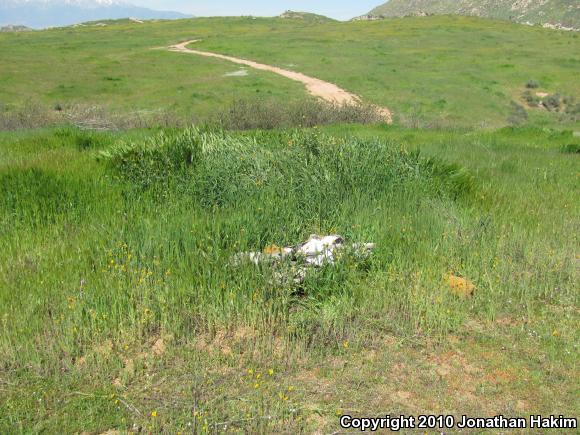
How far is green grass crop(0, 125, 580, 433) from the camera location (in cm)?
400

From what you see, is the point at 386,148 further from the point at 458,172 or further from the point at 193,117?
the point at 193,117

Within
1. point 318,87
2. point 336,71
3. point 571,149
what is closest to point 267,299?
point 571,149

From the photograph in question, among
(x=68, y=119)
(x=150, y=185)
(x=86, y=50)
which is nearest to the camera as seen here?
(x=150, y=185)

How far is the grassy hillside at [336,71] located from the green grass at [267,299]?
53.7 ft

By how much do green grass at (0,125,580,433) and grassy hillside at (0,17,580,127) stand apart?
16.4 meters

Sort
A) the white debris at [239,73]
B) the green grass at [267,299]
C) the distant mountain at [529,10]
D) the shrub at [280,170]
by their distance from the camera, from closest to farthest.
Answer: the green grass at [267,299] < the shrub at [280,170] < the white debris at [239,73] < the distant mountain at [529,10]

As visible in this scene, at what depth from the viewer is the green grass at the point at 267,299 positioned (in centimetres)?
400

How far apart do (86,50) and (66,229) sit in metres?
48.8

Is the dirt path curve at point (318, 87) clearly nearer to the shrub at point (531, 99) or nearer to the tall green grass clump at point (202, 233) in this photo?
the shrub at point (531, 99)

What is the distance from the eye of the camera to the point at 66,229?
691 cm

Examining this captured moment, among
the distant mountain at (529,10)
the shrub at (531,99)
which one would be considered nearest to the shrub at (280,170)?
the shrub at (531,99)

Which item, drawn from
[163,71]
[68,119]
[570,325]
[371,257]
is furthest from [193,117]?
[570,325]

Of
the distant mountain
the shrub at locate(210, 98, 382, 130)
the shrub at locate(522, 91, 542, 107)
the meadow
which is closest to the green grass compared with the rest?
the meadow

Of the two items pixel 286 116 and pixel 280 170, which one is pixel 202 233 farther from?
pixel 286 116
